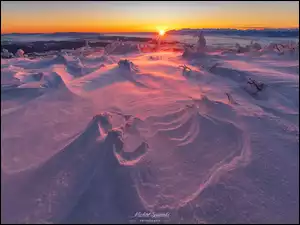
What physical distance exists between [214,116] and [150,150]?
3.89 ft

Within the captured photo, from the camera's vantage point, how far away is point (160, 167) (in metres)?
3.34

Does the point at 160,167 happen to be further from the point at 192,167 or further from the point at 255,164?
the point at 255,164

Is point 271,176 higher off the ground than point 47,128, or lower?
lower

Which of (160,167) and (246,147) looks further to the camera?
(246,147)

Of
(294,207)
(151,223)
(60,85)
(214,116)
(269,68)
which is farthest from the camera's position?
(269,68)

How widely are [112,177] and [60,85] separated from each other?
2.26 meters

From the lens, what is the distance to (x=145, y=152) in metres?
3.53

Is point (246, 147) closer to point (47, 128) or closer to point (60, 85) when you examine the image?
point (47, 128)

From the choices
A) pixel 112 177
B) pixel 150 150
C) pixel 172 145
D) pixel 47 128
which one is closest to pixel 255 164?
pixel 172 145

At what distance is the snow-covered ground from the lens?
2910mm

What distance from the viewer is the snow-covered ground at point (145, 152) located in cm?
291

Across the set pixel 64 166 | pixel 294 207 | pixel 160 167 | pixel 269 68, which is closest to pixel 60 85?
pixel 64 166

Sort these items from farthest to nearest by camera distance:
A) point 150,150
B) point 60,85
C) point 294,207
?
1. point 60,85
2. point 150,150
3. point 294,207

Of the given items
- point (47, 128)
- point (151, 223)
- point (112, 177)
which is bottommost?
point (151, 223)
